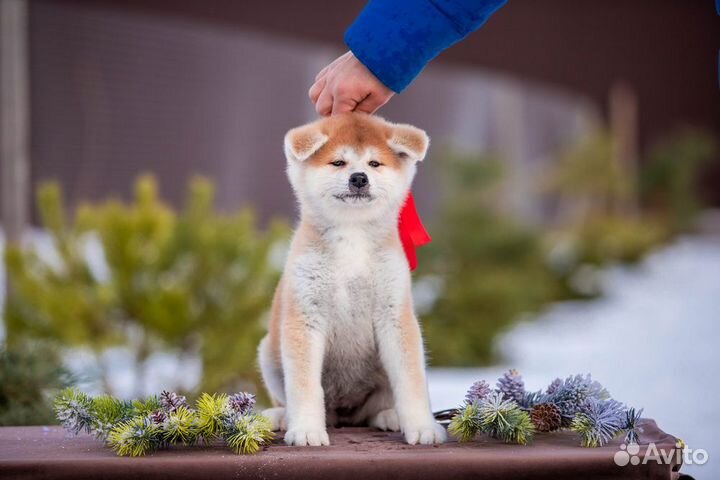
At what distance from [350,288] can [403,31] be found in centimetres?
58

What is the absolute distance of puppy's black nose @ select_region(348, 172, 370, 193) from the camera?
5.55 ft

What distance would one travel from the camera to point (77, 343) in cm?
385

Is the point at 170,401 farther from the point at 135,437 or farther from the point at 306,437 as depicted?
the point at 306,437

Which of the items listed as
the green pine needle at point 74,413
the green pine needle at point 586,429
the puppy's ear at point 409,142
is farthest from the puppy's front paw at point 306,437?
the puppy's ear at point 409,142

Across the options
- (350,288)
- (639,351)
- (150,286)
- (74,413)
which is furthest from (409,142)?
(639,351)

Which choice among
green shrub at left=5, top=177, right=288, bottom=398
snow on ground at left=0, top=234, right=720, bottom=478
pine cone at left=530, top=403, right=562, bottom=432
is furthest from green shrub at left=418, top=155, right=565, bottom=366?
pine cone at left=530, top=403, right=562, bottom=432

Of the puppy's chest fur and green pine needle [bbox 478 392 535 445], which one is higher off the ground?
the puppy's chest fur

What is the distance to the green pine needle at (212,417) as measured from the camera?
1535 millimetres

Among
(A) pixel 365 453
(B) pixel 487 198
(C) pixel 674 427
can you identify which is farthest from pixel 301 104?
(A) pixel 365 453

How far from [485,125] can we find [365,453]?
29.9 feet

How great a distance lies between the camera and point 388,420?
6.02 ft

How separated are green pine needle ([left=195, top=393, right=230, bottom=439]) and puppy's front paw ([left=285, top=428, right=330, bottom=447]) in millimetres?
151

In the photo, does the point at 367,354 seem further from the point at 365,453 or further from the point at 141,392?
the point at 141,392

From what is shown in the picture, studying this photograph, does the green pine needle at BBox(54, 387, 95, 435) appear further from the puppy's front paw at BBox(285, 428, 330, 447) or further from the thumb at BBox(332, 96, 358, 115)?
the thumb at BBox(332, 96, 358, 115)
